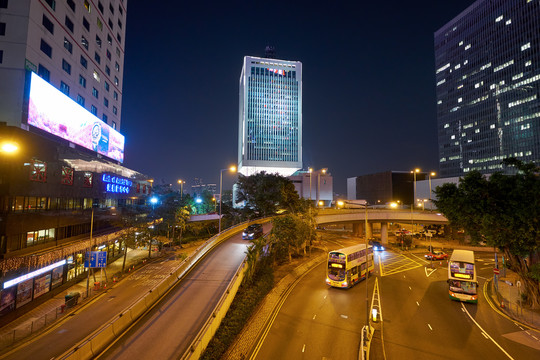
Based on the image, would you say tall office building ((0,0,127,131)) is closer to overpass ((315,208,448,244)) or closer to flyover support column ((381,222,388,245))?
overpass ((315,208,448,244))

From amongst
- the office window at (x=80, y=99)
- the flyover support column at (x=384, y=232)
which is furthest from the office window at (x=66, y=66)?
the flyover support column at (x=384, y=232)

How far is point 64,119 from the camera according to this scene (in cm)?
3216

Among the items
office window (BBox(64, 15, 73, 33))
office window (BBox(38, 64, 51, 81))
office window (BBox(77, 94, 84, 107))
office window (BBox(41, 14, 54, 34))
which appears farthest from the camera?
office window (BBox(77, 94, 84, 107))

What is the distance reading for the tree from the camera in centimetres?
2077

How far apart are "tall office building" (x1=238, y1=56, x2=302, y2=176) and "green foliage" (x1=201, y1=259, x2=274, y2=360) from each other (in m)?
107

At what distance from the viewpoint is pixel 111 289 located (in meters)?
28.5

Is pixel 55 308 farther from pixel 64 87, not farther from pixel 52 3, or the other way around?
pixel 52 3

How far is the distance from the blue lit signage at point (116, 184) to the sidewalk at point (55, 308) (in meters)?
10.2

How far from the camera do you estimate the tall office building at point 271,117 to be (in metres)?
135

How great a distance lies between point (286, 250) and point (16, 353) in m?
28.9

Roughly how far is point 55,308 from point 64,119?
20.1m

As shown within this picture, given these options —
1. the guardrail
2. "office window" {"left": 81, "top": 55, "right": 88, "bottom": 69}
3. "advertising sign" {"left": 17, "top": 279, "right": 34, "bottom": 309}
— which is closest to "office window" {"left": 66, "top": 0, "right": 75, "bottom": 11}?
"office window" {"left": 81, "top": 55, "right": 88, "bottom": 69}

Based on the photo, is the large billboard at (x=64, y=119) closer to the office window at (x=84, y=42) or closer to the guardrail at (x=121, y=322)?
the office window at (x=84, y=42)

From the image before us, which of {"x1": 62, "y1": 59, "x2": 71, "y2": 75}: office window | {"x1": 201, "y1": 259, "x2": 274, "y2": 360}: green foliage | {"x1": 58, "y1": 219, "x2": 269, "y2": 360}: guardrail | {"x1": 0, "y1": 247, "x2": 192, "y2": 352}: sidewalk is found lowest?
{"x1": 0, "y1": 247, "x2": 192, "y2": 352}: sidewalk
